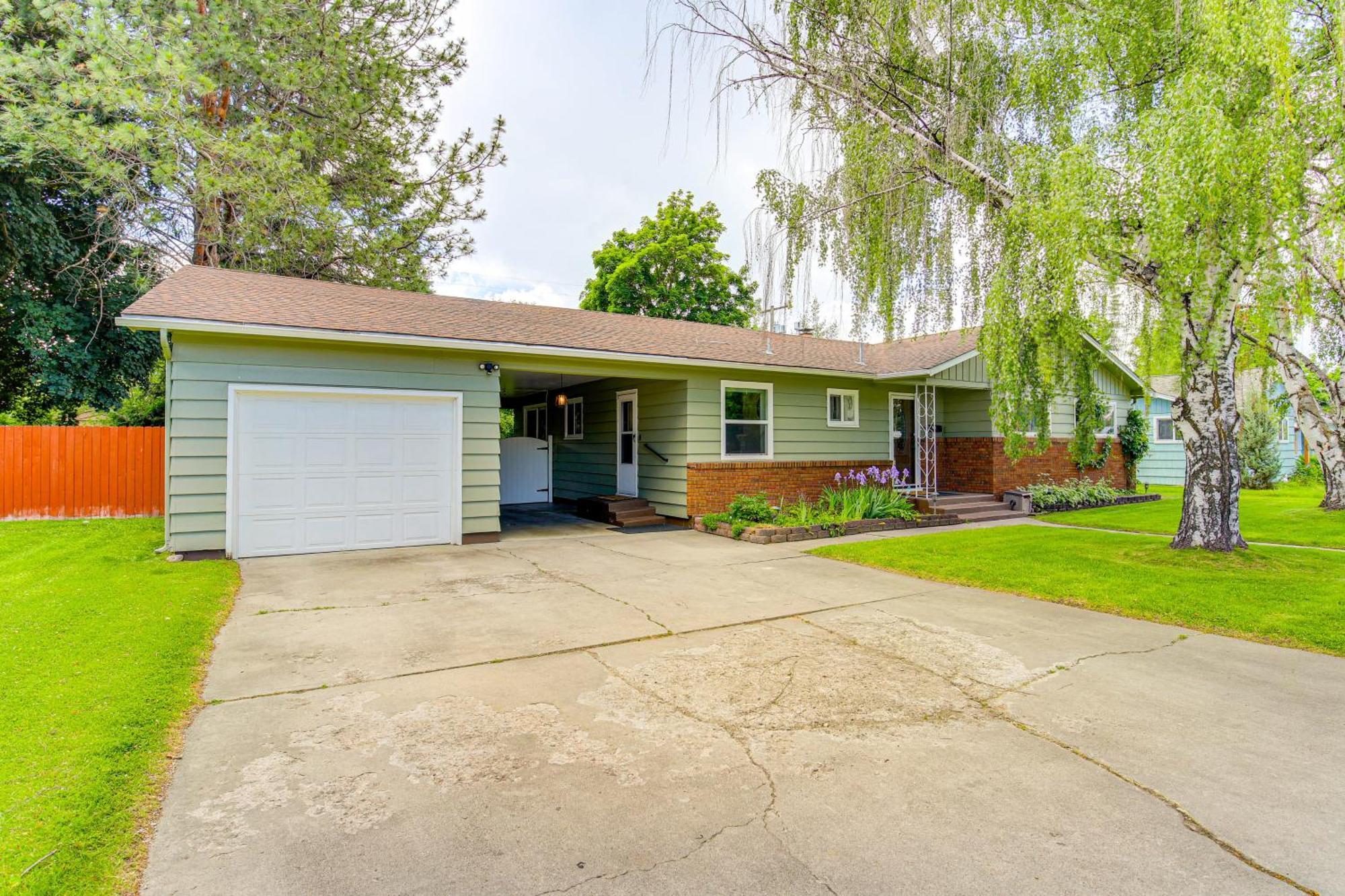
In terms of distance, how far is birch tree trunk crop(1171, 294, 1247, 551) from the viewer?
7.19 metres

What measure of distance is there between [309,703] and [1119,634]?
18.2ft

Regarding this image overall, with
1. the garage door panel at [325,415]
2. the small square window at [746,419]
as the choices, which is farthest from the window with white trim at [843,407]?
the garage door panel at [325,415]

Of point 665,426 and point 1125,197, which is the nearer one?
point 1125,197

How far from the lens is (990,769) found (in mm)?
2820

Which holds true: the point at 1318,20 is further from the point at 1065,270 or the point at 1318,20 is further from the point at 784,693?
the point at 784,693

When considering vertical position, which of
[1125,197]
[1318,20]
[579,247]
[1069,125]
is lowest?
[1125,197]

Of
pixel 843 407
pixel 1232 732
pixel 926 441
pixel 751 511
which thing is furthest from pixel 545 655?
pixel 926 441

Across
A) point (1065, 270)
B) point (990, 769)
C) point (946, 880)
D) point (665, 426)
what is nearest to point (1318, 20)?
point (1065, 270)

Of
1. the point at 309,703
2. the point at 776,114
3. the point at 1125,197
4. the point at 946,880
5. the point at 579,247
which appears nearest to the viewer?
the point at 946,880

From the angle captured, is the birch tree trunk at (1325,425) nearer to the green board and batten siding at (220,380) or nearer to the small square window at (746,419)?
the small square window at (746,419)

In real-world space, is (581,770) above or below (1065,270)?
below

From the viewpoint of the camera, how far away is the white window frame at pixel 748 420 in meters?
11.2

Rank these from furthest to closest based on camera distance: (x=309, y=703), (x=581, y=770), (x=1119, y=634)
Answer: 1. (x=1119, y=634)
2. (x=309, y=703)
3. (x=581, y=770)

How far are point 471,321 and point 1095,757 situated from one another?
Result: 9096mm
